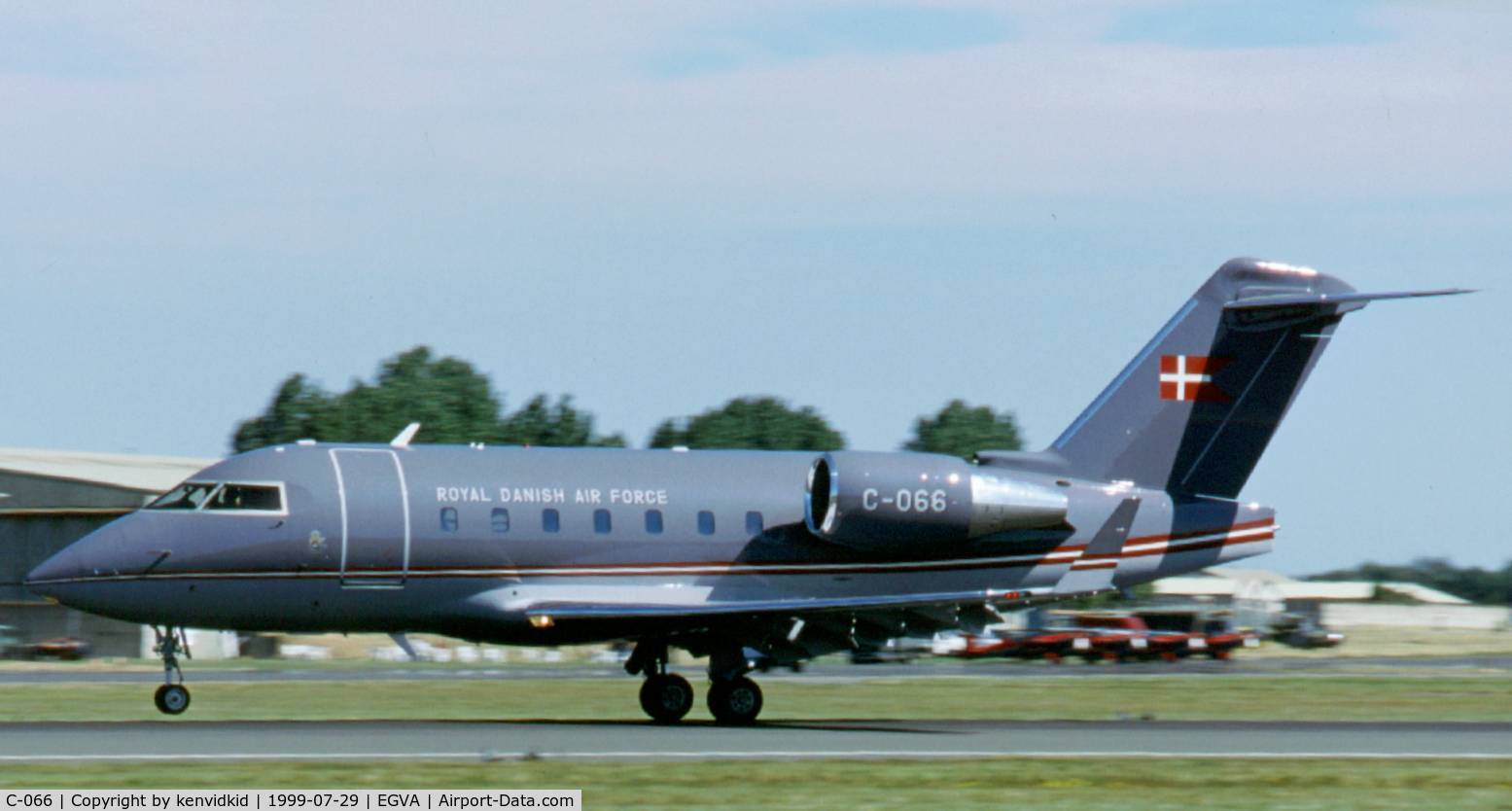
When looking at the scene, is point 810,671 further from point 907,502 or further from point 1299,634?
point 1299,634

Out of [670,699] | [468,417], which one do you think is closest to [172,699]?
[670,699]

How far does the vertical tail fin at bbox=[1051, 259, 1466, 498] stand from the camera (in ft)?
105

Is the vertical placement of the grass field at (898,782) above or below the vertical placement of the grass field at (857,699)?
above

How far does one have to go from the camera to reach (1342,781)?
793 inches

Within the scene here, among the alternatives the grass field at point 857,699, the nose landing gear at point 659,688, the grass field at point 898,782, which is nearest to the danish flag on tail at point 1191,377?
the grass field at point 857,699

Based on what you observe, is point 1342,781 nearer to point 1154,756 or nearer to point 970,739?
point 1154,756

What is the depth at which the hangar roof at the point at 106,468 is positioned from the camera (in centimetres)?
7512

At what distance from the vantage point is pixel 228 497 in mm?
27781

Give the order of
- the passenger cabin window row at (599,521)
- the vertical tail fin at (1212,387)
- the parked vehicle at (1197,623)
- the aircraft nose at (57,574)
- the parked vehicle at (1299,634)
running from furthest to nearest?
the parked vehicle at (1299,634), the parked vehicle at (1197,623), the vertical tail fin at (1212,387), the passenger cabin window row at (599,521), the aircraft nose at (57,574)

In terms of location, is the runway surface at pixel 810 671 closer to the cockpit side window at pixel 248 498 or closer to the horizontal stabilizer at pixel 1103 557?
the horizontal stabilizer at pixel 1103 557

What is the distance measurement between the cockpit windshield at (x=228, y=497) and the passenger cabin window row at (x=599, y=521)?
88.2 inches

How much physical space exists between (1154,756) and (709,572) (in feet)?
28.5

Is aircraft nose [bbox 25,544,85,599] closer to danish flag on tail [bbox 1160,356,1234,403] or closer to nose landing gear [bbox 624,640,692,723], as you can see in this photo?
nose landing gear [bbox 624,640,692,723]

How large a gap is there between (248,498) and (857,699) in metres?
13.0
